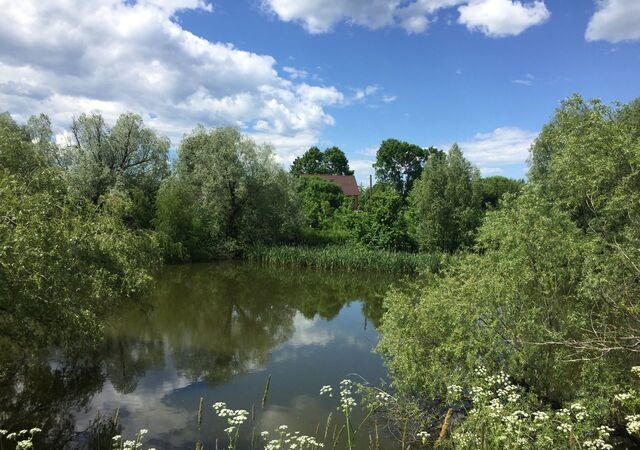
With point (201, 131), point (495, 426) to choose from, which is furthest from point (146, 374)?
point (201, 131)

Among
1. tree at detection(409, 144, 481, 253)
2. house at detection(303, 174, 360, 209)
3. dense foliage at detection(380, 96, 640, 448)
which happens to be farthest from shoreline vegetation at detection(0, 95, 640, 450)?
house at detection(303, 174, 360, 209)

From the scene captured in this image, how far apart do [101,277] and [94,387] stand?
2.79 m

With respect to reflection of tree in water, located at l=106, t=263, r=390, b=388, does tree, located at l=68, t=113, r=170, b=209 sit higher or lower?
higher

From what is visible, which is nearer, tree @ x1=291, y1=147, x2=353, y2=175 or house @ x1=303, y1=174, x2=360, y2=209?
house @ x1=303, y1=174, x2=360, y2=209

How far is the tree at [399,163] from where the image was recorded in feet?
220

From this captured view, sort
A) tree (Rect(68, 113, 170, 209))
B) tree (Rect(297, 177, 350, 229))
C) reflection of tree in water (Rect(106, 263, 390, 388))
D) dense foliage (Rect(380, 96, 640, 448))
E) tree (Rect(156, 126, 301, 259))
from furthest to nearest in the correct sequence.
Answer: tree (Rect(297, 177, 350, 229)) < tree (Rect(156, 126, 301, 259)) < tree (Rect(68, 113, 170, 209)) < reflection of tree in water (Rect(106, 263, 390, 388)) < dense foliage (Rect(380, 96, 640, 448))

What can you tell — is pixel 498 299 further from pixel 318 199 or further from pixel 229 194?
pixel 318 199

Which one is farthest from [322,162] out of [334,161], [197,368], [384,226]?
[197,368]

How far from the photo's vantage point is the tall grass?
1167 inches

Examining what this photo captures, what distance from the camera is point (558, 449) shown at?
18.1 ft

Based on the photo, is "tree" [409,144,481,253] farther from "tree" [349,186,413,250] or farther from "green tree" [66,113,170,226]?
"green tree" [66,113,170,226]

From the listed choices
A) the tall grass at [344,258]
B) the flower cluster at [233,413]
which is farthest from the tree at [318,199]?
the flower cluster at [233,413]

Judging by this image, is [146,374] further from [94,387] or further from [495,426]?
[495,426]

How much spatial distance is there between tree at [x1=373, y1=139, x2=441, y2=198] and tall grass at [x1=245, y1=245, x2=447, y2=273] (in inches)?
1430
